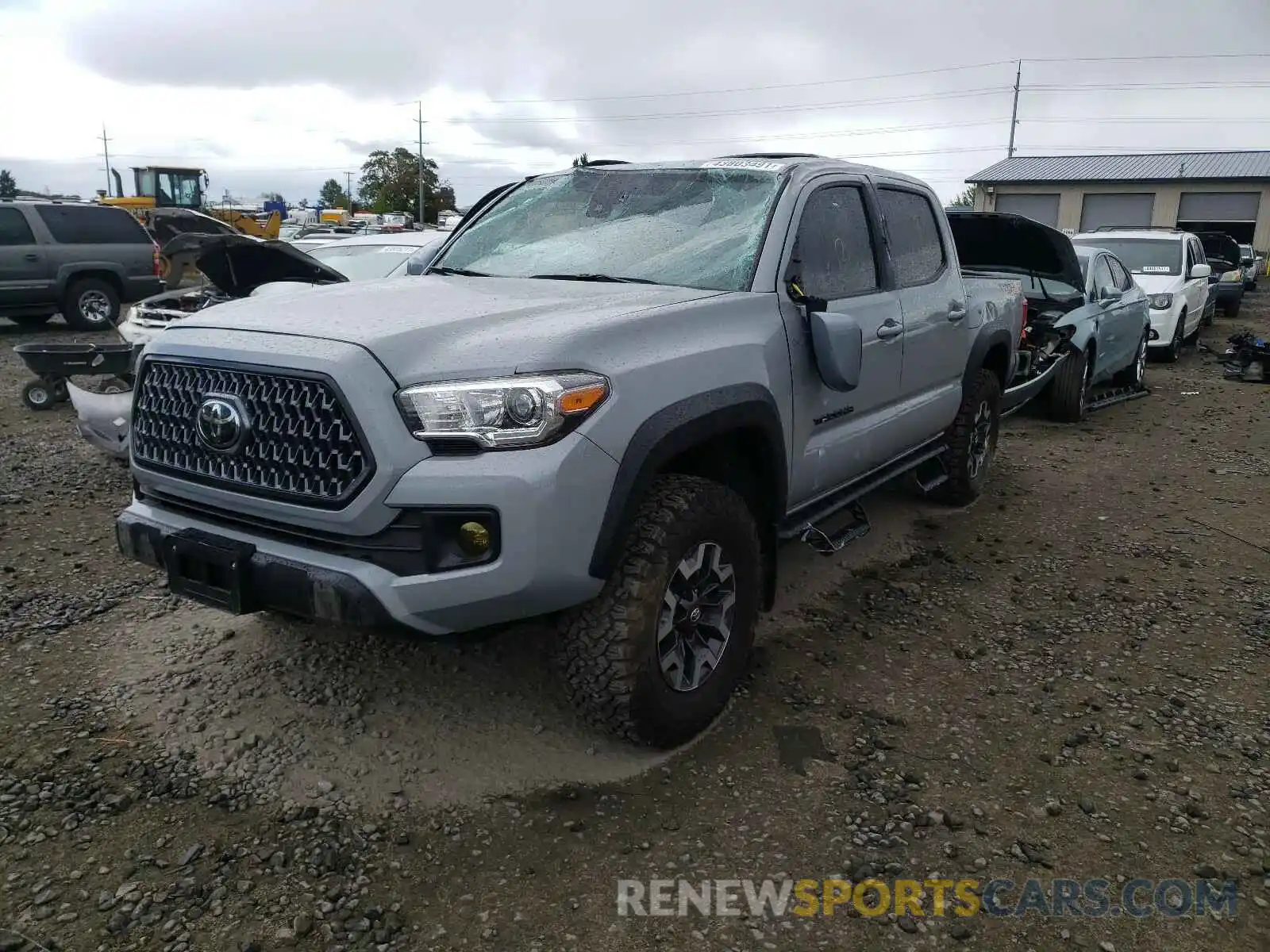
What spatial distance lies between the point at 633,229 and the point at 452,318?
4.06 feet

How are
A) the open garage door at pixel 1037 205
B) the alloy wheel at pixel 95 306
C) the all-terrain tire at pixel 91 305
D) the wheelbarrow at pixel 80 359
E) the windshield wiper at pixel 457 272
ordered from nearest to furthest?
the windshield wiper at pixel 457 272 → the wheelbarrow at pixel 80 359 → the all-terrain tire at pixel 91 305 → the alloy wheel at pixel 95 306 → the open garage door at pixel 1037 205

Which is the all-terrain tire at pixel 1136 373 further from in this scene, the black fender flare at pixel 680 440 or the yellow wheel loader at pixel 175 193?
the yellow wheel loader at pixel 175 193

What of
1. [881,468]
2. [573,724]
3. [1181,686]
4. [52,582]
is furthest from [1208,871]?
[52,582]

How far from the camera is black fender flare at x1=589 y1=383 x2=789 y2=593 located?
272 centimetres

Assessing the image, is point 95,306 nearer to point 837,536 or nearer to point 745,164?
point 745,164

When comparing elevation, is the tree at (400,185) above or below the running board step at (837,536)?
above

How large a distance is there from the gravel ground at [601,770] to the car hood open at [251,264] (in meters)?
2.37

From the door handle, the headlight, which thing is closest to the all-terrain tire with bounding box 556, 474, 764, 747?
the headlight

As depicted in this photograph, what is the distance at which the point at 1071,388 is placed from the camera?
8.62 meters

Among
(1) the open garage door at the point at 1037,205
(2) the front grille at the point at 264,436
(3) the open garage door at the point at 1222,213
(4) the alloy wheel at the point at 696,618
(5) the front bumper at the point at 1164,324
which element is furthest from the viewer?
(1) the open garage door at the point at 1037,205

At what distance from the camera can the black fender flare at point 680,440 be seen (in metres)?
2.72

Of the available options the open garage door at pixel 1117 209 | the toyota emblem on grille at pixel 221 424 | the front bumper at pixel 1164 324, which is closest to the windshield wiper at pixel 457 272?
the toyota emblem on grille at pixel 221 424

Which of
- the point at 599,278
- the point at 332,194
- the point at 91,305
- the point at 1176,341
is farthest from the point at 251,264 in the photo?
the point at 332,194

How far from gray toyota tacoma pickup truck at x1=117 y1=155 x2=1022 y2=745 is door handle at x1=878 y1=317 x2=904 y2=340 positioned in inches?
0.6
